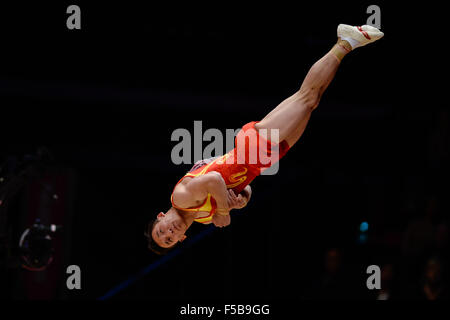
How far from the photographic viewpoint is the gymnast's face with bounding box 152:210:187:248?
4699 millimetres

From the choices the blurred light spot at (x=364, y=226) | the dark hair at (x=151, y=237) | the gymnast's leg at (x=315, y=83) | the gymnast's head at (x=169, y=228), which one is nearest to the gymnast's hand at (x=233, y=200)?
the gymnast's head at (x=169, y=228)

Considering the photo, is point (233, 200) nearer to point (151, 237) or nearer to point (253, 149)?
point (253, 149)

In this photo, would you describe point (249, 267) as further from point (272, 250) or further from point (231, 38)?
point (231, 38)

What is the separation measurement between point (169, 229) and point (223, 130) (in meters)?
2.88

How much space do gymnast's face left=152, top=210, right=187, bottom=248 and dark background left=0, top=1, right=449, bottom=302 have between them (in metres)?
1.33

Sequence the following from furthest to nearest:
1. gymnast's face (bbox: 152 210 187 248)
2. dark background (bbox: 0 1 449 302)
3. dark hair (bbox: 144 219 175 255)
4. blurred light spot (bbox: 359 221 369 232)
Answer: blurred light spot (bbox: 359 221 369 232) < dark background (bbox: 0 1 449 302) < dark hair (bbox: 144 219 175 255) < gymnast's face (bbox: 152 210 187 248)

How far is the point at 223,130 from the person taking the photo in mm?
7414

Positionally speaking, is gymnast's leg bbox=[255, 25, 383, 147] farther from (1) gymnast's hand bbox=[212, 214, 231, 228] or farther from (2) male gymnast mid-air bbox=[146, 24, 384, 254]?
(1) gymnast's hand bbox=[212, 214, 231, 228]

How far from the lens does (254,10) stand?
5660 mm

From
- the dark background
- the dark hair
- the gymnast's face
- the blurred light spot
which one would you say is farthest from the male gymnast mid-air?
the blurred light spot

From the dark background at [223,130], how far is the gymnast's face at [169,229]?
4.38ft

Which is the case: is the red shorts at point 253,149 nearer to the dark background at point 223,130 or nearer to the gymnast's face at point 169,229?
the gymnast's face at point 169,229

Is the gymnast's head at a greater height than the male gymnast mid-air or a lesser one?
lesser
